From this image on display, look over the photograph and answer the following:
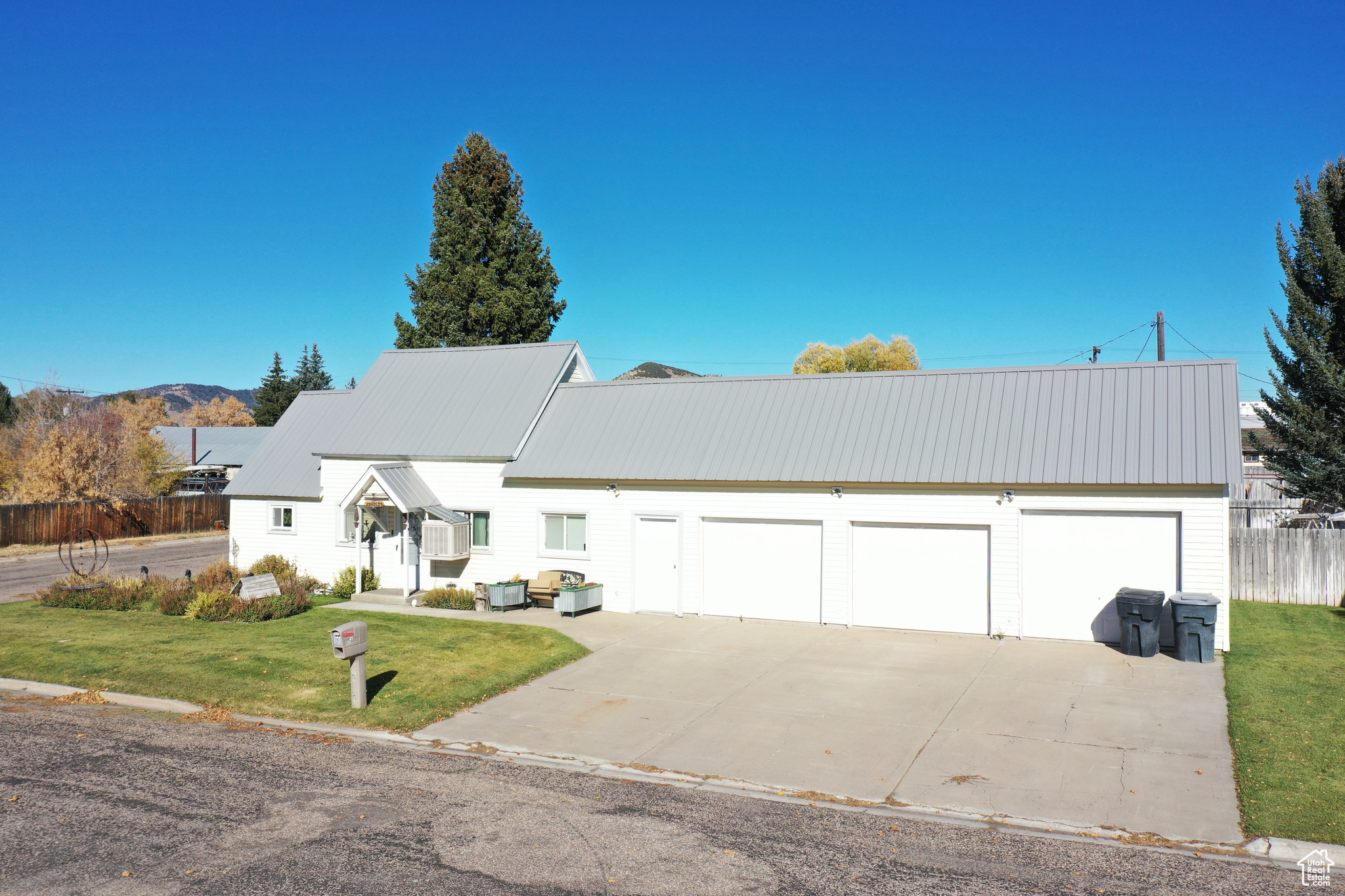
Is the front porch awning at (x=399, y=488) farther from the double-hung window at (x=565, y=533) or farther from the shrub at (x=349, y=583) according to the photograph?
the double-hung window at (x=565, y=533)

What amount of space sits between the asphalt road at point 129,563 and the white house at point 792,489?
574cm

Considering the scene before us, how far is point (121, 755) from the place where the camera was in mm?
10914

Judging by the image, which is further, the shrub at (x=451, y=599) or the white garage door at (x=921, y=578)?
the shrub at (x=451, y=599)

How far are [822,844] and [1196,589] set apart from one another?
1155cm

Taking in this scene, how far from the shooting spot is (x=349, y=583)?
23.4 metres

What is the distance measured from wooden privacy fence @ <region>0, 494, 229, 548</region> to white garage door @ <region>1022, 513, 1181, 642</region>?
123 feet

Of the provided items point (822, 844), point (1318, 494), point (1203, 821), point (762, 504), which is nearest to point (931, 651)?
point (762, 504)

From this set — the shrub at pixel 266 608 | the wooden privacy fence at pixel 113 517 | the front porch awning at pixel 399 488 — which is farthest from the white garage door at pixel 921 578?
the wooden privacy fence at pixel 113 517

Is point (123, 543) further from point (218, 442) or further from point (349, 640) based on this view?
point (349, 640)

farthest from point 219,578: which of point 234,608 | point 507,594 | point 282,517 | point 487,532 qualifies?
point 507,594

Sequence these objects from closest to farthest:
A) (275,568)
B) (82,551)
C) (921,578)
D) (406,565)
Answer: (921,578)
(406,565)
(275,568)
(82,551)

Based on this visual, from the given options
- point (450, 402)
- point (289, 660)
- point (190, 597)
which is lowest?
point (289, 660)

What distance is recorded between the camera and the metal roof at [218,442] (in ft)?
194

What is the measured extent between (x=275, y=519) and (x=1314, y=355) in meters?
30.6
